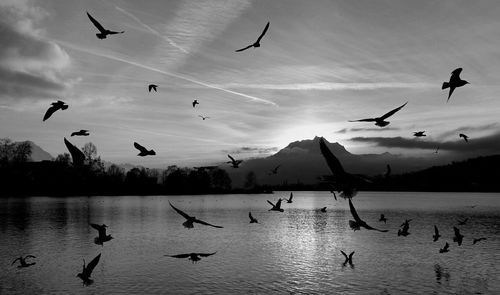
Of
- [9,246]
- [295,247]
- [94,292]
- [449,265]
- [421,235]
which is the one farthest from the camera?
[421,235]

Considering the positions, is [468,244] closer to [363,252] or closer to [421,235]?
[421,235]

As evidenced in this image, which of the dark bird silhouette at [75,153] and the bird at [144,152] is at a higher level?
the bird at [144,152]

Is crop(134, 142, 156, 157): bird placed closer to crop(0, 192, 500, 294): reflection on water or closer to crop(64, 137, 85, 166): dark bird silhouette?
crop(64, 137, 85, 166): dark bird silhouette

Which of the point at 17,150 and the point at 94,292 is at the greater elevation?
the point at 17,150

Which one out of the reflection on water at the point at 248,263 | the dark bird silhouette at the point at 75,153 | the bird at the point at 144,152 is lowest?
the reflection on water at the point at 248,263

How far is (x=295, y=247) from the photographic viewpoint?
179 ft

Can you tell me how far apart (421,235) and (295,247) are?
80.1 ft

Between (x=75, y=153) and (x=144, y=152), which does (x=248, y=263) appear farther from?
(x=75, y=153)

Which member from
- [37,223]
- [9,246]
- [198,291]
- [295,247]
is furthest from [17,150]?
[198,291]

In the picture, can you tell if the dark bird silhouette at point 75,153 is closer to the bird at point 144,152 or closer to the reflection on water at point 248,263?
the bird at point 144,152

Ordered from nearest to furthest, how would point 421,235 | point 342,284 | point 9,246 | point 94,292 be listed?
point 94,292, point 342,284, point 9,246, point 421,235

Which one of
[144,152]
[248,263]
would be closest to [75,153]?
[144,152]

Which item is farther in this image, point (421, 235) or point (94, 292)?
point (421, 235)

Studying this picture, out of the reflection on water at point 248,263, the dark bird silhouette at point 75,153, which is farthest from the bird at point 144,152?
the reflection on water at point 248,263
